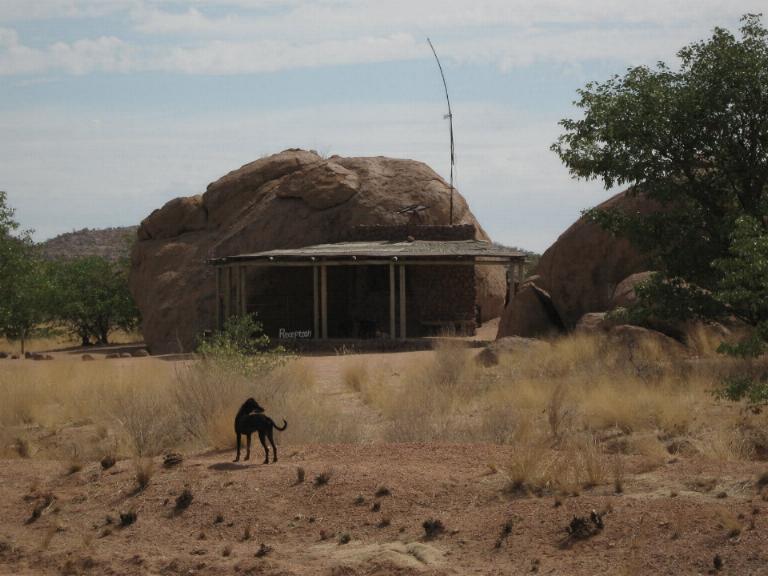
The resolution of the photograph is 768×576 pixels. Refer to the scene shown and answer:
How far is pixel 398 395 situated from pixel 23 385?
5394mm

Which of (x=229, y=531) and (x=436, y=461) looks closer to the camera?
(x=229, y=531)

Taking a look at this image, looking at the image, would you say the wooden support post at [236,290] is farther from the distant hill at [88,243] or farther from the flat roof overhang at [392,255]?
the distant hill at [88,243]

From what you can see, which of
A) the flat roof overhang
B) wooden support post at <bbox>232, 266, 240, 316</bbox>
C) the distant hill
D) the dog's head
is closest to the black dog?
the dog's head

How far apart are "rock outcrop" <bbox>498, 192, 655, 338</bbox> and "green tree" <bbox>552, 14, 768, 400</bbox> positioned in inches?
245

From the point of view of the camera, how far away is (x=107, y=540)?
8.58m

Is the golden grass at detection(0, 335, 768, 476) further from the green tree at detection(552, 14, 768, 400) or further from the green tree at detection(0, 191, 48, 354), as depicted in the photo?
the green tree at detection(0, 191, 48, 354)

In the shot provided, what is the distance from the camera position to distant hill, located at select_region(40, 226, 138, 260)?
247 ft

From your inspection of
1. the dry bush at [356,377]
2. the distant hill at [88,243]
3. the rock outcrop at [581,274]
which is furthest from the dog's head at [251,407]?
the distant hill at [88,243]

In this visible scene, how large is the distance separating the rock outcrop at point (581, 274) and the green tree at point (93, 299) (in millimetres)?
18915

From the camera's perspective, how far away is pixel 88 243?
79.4 metres

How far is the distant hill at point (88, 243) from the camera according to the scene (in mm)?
75188

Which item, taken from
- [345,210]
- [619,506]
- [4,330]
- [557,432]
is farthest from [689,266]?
[4,330]

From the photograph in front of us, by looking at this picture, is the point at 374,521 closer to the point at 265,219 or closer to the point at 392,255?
the point at 392,255

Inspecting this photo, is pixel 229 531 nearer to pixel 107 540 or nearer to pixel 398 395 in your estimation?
pixel 107 540
